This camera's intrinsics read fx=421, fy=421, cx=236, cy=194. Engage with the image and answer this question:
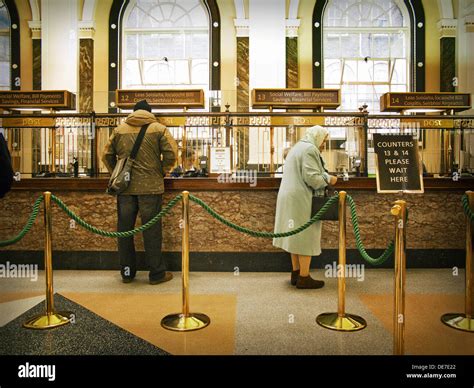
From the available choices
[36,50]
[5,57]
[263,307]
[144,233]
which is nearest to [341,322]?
[263,307]

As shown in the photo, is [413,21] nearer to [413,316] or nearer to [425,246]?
[425,246]

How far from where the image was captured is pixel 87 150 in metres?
7.28

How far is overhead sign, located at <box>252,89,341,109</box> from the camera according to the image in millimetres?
7773

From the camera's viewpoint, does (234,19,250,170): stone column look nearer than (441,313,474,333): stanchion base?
No

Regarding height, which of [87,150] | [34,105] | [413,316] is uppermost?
A: [34,105]

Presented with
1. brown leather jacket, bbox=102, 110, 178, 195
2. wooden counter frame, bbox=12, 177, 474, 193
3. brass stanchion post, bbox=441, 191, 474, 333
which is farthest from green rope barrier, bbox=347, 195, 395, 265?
brown leather jacket, bbox=102, 110, 178, 195

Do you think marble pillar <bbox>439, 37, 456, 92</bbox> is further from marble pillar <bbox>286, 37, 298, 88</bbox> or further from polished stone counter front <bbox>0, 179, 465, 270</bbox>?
polished stone counter front <bbox>0, 179, 465, 270</bbox>

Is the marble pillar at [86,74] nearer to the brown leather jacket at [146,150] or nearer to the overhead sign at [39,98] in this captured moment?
the overhead sign at [39,98]

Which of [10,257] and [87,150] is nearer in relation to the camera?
[10,257]

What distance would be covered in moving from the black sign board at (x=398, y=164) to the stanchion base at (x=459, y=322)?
127 centimetres

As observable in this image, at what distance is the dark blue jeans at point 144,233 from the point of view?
172 inches

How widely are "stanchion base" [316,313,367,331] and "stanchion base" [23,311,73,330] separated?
6.48 feet

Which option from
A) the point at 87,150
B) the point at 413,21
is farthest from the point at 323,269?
the point at 413,21

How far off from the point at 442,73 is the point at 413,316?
7.33m
